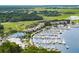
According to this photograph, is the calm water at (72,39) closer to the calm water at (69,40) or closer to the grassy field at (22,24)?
the calm water at (69,40)

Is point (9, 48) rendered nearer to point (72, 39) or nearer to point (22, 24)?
point (22, 24)

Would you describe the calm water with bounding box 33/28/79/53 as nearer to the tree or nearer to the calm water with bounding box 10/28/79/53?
the calm water with bounding box 10/28/79/53

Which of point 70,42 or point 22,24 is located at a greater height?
point 22,24

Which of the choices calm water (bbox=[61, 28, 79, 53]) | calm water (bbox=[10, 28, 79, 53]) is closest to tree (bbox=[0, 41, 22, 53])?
calm water (bbox=[10, 28, 79, 53])

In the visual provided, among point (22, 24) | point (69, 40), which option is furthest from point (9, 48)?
point (69, 40)

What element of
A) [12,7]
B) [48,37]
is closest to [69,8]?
[48,37]

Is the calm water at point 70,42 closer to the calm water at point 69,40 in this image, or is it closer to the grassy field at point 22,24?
the calm water at point 69,40

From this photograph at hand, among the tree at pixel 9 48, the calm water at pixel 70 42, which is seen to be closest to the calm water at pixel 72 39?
the calm water at pixel 70 42

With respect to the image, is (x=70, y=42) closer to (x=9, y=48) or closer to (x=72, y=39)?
(x=72, y=39)

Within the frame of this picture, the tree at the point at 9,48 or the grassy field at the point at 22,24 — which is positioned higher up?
the grassy field at the point at 22,24

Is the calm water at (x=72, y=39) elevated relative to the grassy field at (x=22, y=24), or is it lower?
lower

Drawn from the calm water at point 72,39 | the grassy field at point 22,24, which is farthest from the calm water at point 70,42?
the grassy field at point 22,24
